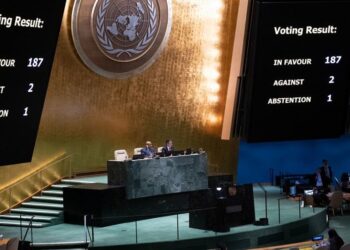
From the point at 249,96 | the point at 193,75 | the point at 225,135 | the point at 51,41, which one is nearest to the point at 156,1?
the point at 193,75

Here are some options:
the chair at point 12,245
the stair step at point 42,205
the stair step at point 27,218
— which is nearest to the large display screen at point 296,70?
the chair at point 12,245

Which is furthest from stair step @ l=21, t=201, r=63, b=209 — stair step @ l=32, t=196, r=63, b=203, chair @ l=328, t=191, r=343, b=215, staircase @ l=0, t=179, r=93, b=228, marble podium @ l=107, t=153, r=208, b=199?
chair @ l=328, t=191, r=343, b=215

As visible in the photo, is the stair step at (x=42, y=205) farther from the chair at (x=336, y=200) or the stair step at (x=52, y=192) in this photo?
the chair at (x=336, y=200)

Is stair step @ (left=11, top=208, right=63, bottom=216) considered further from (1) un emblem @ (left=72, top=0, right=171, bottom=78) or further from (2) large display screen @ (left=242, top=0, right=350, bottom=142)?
(2) large display screen @ (left=242, top=0, right=350, bottom=142)

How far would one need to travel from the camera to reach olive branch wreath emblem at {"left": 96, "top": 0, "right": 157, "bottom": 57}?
64.0ft

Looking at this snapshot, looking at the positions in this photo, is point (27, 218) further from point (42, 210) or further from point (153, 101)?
point (153, 101)

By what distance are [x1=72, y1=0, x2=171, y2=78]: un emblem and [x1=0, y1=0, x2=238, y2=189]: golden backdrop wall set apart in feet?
0.84

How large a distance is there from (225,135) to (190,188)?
169 cm

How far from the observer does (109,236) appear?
15570 mm

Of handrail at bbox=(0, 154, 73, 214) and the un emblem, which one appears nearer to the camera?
handrail at bbox=(0, 154, 73, 214)

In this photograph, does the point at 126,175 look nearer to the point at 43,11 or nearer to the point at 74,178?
the point at 74,178

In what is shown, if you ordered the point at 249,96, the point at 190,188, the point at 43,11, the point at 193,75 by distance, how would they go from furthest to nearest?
the point at 193,75 → the point at 190,188 → the point at 249,96 → the point at 43,11

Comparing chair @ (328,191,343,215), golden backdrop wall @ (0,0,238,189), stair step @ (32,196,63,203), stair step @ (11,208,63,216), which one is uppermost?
golden backdrop wall @ (0,0,238,189)

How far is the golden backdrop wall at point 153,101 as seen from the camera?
64.0ft
